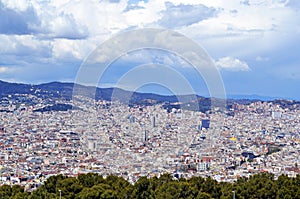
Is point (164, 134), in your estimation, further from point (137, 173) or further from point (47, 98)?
point (47, 98)

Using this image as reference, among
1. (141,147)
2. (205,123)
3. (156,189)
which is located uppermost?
(205,123)

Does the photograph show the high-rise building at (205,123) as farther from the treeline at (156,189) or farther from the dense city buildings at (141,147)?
the treeline at (156,189)

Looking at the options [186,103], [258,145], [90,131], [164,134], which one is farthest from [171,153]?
[258,145]

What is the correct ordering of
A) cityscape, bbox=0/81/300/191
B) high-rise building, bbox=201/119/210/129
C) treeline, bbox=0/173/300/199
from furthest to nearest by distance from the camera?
high-rise building, bbox=201/119/210/129, cityscape, bbox=0/81/300/191, treeline, bbox=0/173/300/199

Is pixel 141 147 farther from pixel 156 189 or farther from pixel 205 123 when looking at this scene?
Answer: pixel 156 189

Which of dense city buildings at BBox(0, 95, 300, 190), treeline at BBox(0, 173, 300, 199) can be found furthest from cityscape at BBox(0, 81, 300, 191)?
treeline at BBox(0, 173, 300, 199)

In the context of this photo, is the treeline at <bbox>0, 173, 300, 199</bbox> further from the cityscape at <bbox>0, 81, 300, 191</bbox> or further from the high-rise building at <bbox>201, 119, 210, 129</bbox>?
the high-rise building at <bbox>201, 119, 210, 129</bbox>

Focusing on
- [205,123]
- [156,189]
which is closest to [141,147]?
[205,123]
